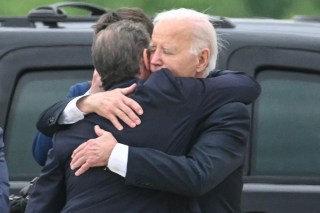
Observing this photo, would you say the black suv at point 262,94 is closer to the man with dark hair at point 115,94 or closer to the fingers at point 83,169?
the man with dark hair at point 115,94

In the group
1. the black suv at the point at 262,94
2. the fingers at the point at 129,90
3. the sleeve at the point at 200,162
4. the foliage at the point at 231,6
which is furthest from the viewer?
the foliage at the point at 231,6

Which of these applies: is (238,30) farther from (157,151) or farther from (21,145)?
(157,151)

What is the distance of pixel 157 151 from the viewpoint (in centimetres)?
333

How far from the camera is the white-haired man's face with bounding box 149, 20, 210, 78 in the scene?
3.43 meters

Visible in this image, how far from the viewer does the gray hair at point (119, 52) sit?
341cm

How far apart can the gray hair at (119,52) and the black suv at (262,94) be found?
0.98 metres

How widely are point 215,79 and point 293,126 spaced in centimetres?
98

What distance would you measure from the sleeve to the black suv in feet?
3.18

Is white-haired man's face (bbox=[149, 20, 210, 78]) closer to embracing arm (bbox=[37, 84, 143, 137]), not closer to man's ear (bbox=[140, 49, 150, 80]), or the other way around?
man's ear (bbox=[140, 49, 150, 80])

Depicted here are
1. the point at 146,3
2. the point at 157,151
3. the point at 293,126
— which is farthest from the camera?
the point at 146,3

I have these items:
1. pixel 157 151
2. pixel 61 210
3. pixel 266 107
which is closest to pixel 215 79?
pixel 157 151

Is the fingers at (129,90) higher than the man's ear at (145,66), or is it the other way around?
the man's ear at (145,66)

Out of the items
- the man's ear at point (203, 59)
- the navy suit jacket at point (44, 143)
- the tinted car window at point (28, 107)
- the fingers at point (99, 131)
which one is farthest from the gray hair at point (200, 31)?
the tinted car window at point (28, 107)

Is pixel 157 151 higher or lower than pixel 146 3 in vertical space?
higher
